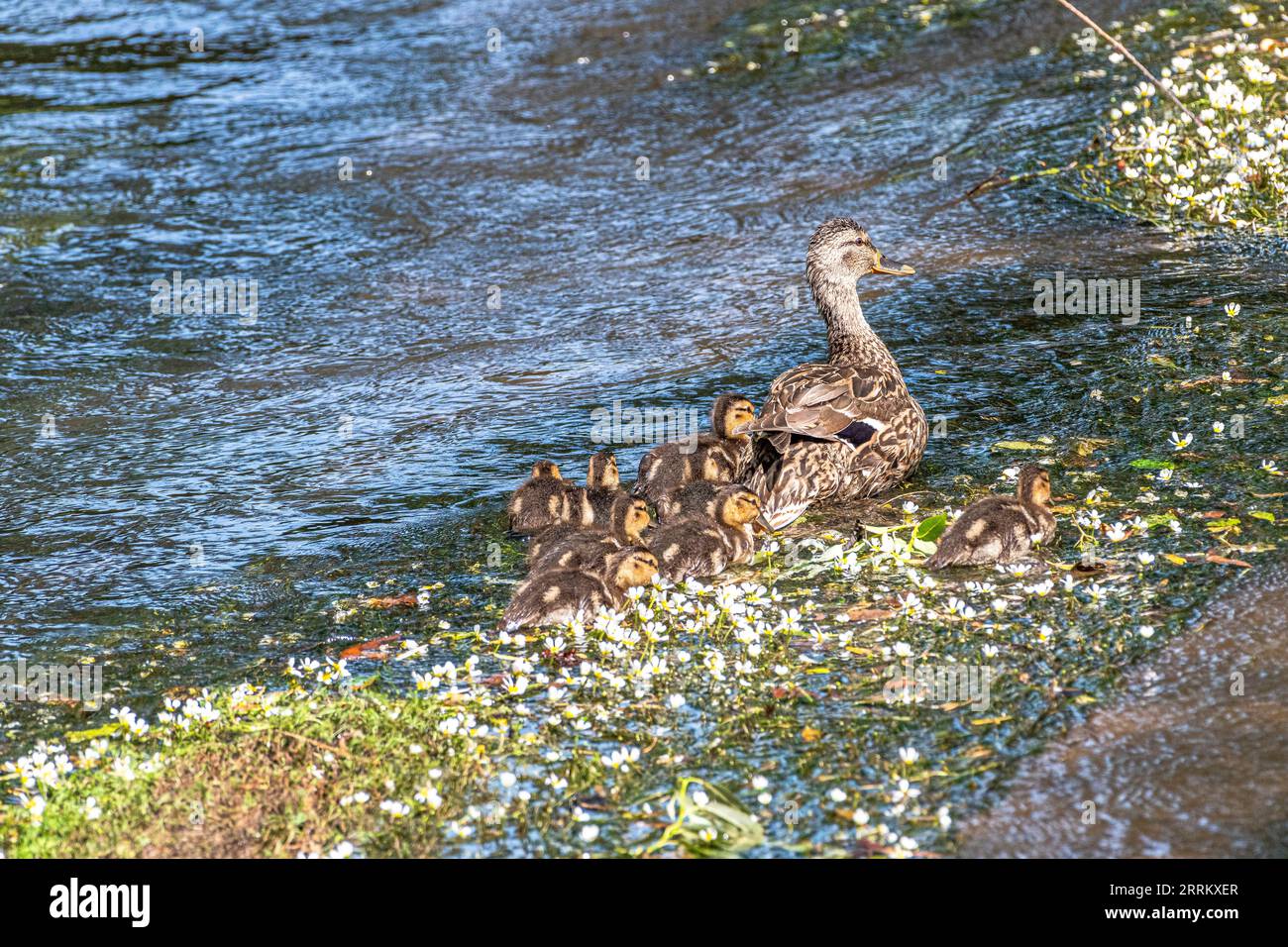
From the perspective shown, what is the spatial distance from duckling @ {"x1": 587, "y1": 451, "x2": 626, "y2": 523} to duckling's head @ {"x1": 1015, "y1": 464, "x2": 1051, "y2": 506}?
167cm

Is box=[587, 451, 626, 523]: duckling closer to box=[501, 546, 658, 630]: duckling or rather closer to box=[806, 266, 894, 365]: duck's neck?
box=[501, 546, 658, 630]: duckling

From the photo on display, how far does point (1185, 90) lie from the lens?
32.2ft

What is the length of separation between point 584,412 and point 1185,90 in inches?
195

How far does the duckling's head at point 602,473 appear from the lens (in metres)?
6.51

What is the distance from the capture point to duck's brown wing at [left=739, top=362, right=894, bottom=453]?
6285 mm

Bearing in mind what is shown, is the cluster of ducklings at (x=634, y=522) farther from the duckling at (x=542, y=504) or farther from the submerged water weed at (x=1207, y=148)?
the submerged water weed at (x=1207, y=148)

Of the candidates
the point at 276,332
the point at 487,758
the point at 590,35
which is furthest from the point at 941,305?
the point at 590,35

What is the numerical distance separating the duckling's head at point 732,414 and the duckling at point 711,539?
2.32 ft

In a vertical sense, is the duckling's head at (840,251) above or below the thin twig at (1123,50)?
below

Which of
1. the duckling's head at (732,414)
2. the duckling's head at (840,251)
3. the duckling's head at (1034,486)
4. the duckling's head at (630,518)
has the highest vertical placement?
the duckling's head at (840,251)

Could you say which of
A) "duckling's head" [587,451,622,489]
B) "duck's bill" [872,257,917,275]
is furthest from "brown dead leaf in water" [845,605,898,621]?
"duck's bill" [872,257,917,275]

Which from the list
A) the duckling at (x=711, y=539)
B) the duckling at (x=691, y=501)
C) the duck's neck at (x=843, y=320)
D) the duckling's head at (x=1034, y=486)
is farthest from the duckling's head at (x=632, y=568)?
the duck's neck at (x=843, y=320)
